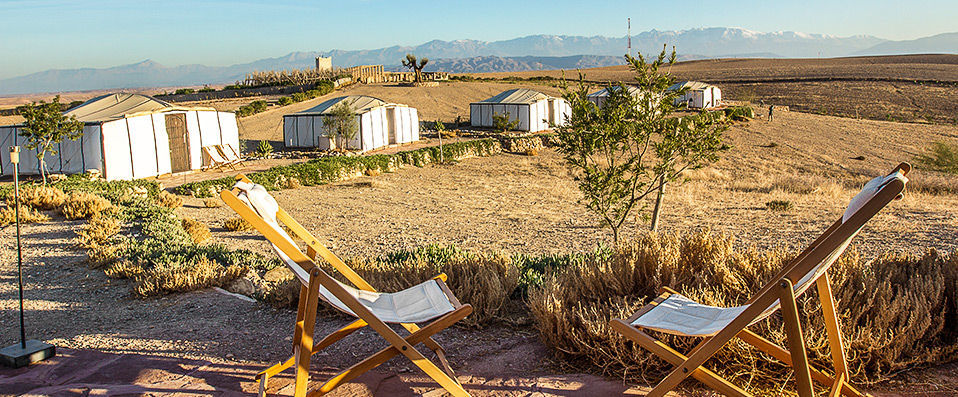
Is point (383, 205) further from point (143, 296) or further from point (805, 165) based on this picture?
point (805, 165)

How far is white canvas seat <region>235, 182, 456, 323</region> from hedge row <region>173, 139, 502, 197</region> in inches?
425

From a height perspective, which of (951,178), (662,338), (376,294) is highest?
(376,294)

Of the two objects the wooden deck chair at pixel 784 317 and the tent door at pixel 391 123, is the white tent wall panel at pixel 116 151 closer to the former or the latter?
the tent door at pixel 391 123

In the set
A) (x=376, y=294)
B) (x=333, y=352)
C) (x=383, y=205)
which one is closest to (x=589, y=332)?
(x=376, y=294)

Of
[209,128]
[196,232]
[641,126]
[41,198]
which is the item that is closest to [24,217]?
[41,198]

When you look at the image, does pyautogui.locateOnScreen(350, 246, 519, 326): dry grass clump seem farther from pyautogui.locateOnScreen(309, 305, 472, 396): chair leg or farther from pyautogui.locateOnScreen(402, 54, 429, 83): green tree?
pyautogui.locateOnScreen(402, 54, 429, 83): green tree

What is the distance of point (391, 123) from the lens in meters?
26.5

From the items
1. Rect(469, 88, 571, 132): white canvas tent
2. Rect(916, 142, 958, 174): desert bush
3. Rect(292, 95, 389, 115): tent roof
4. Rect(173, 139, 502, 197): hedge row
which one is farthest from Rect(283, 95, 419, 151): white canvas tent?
Rect(916, 142, 958, 174): desert bush

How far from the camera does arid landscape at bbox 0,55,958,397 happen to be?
307 centimetres

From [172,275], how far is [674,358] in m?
4.63

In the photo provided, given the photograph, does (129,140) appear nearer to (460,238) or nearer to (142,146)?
(142,146)

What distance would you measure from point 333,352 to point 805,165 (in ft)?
76.7

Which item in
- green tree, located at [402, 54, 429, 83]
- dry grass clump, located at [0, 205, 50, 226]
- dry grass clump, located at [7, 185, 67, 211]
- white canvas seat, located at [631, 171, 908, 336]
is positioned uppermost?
green tree, located at [402, 54, 429, 83]

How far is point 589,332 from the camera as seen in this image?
312cm
